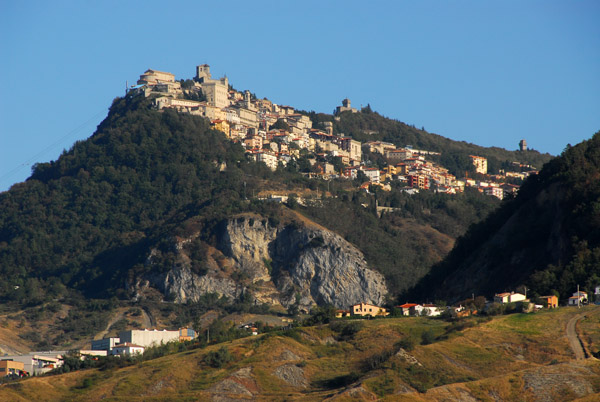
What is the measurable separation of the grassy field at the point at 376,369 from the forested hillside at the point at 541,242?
32.5 ft

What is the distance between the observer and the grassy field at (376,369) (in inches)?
2963

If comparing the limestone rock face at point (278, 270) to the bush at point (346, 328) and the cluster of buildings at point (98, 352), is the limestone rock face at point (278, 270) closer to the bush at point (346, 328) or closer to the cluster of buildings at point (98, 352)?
the cluster of buildings at point (98, 352)

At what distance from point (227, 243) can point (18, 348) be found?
33.3m

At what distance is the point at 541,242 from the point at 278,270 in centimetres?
5344

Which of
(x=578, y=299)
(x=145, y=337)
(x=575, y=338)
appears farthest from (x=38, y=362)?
(x=575, y=338)

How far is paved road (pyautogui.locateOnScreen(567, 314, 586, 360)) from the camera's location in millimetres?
82294

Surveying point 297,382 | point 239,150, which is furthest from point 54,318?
point 297,382

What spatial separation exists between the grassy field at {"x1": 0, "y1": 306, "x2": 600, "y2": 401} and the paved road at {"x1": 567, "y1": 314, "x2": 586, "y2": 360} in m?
0.49

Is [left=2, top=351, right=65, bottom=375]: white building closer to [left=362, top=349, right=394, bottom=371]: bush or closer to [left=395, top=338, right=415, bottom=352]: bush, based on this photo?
[left=362, top=349, right=394, bottom=371]: bush

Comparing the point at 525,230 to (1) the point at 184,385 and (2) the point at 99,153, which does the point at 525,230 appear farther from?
(2) the point at 99,153

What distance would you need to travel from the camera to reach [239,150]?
187375 millimetres

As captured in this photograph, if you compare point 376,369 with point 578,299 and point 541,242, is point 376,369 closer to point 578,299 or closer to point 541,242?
point 578,299

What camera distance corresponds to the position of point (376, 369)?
80688 millimetres

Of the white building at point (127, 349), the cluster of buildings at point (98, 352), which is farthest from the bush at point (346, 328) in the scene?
the white building at point (127, 349)
